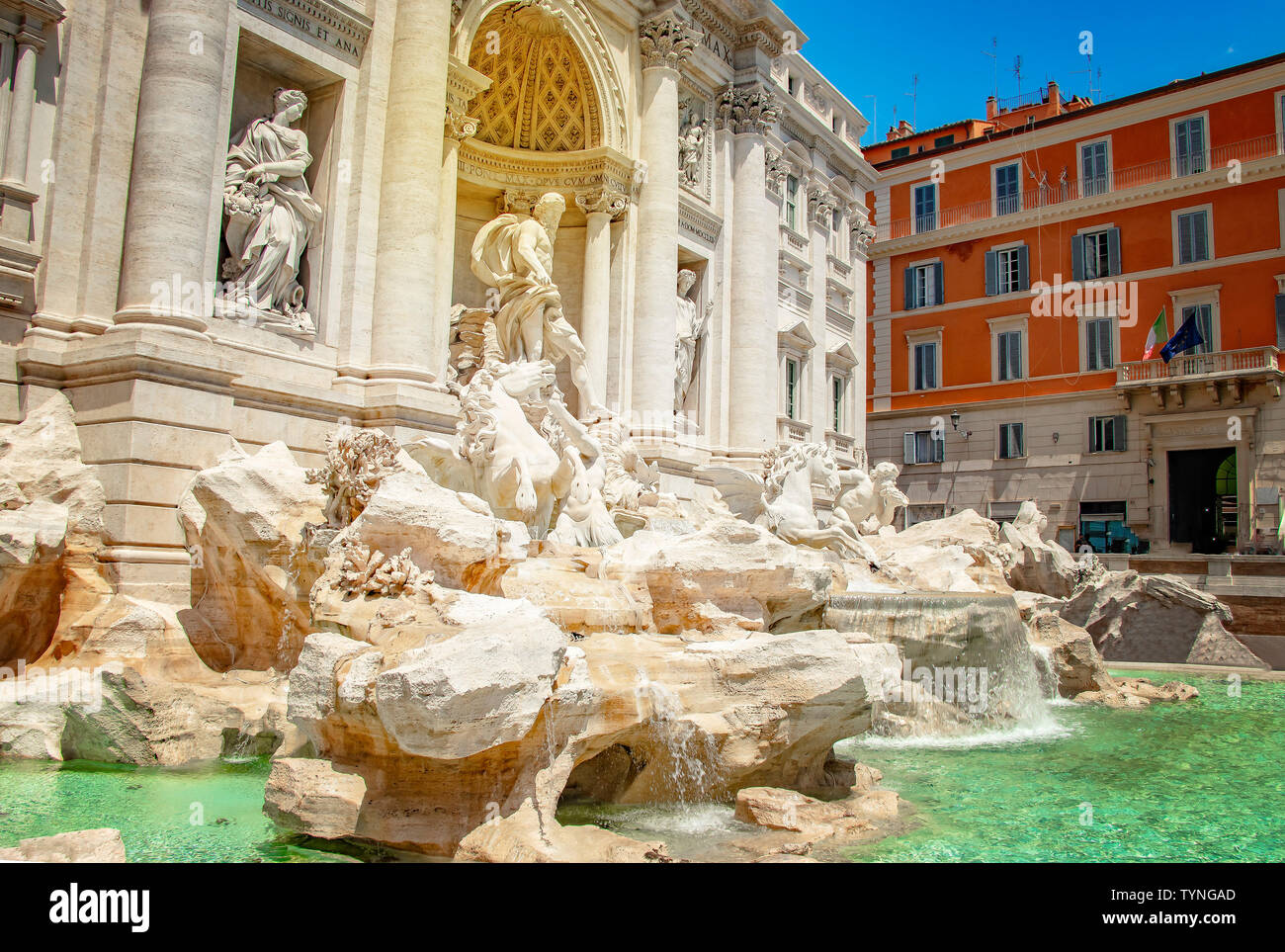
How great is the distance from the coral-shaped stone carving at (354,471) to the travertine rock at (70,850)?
3.22m

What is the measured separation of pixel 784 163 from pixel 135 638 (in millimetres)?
15978

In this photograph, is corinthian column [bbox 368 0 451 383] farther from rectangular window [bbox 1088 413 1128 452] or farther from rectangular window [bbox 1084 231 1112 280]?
rectangular window [bbox 1084 231 1112 280]

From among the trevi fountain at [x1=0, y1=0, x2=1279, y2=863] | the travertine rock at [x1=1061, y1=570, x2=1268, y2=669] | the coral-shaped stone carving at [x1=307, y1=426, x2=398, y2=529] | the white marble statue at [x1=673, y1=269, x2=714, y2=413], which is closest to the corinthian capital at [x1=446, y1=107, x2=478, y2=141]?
the trevi fountain at [x1=0, y1=0, x2=1279, y2=863]

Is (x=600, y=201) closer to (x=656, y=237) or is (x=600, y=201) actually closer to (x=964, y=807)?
(x=656, y=237)

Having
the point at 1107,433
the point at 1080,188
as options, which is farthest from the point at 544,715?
the point at 1080,188

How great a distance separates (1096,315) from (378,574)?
78.4ft

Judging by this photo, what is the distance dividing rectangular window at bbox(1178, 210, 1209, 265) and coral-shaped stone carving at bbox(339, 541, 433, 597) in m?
24.0

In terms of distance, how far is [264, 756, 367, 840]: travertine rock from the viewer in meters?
4.32

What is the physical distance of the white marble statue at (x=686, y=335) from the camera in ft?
55.9

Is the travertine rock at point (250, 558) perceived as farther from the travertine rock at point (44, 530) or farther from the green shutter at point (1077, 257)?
the green shutter at point (1077, 257)

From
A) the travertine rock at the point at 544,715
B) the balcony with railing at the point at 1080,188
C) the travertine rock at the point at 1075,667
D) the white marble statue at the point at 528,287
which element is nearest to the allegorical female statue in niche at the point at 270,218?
the white marble statue at the point at 528,287

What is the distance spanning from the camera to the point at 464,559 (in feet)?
20.2

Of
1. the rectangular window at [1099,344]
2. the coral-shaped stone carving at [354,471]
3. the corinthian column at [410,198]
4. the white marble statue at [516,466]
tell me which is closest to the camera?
the coral-shaped stone carving at [354,471]
